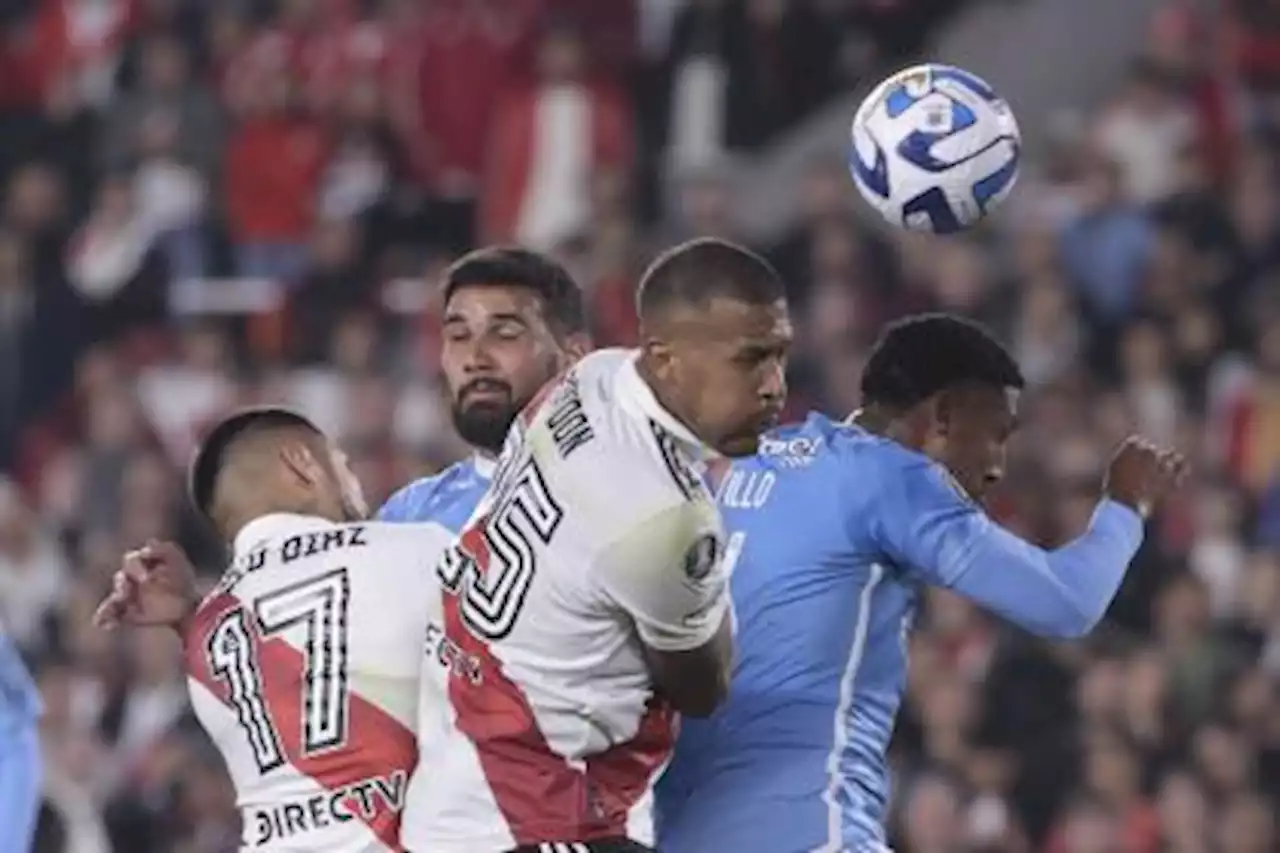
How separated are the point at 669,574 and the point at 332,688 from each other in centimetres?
92

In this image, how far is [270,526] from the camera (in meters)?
8.41

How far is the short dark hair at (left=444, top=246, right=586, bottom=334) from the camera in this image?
9.20 metres

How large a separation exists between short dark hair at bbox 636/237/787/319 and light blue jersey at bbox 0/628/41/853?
6.07ft

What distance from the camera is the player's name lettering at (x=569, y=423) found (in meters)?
7.70

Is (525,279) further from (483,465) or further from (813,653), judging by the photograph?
(813,653)

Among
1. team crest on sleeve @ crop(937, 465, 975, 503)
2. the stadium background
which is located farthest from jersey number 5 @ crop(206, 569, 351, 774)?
the stadium background

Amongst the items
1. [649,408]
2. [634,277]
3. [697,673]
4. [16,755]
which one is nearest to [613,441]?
[649,408]

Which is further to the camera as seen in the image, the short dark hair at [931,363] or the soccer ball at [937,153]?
the soccer ball at [937,153]

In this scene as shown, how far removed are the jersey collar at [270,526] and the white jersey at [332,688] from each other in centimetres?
14

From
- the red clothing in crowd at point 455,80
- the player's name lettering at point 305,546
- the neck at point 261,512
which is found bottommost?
the player's name lettering at point 305,546

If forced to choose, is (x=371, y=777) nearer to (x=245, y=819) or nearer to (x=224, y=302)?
(x=245, y=819)

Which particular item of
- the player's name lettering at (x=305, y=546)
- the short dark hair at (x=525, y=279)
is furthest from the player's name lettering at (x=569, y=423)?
the short dark hair at (x=525, y=279)

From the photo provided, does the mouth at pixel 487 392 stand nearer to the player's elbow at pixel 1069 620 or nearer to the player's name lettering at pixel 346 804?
the player's name lettering at pixel 346 804

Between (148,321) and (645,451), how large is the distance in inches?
470
